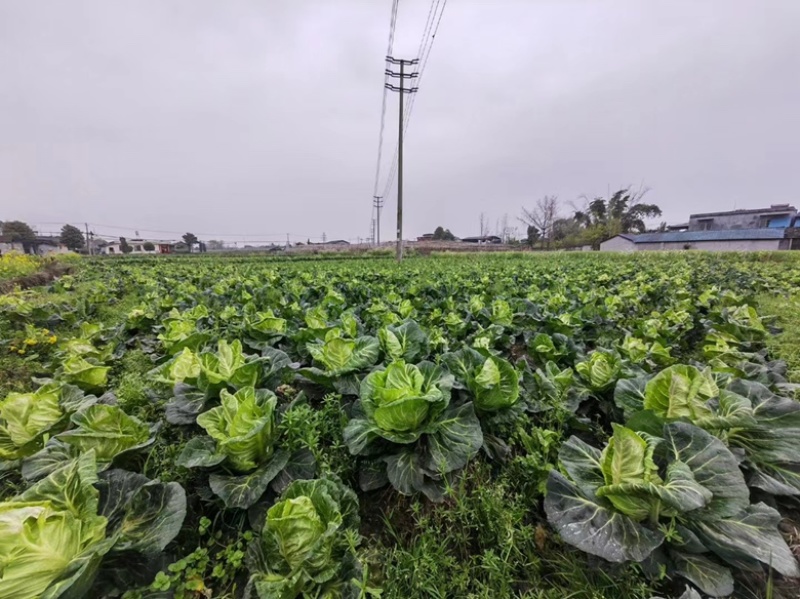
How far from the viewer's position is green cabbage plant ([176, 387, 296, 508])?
1.40m

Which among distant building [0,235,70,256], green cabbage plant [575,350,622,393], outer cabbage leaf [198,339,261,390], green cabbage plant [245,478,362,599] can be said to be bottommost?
green cabbage plant [245,478,362,599]

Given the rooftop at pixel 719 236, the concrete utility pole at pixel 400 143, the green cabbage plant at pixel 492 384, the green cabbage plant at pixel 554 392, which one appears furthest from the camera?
the rooftop at pixel 719 236

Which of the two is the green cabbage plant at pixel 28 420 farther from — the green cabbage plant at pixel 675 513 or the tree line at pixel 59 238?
the tree line at pixel 59 238

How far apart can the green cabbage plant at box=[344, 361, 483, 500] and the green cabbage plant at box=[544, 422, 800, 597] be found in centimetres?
44

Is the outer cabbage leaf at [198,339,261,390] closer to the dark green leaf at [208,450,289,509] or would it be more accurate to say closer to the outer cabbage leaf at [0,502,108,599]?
the dark green leaf at [208,450,289,509]

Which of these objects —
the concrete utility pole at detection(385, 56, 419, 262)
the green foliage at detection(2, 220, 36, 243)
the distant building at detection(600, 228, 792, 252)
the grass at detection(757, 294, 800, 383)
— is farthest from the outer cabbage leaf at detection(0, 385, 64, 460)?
the green foliage at detection(2, 220, 36, 243)

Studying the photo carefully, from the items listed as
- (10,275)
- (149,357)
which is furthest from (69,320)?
(10,275)

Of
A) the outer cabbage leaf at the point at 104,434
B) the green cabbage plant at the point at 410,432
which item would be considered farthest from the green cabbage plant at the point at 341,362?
the outer cabbage leaf at the point at 104,434

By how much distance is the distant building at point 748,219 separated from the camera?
143 ft

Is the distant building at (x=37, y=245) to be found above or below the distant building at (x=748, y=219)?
below

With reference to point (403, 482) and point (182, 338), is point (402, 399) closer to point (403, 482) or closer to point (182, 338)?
point (403, 482)

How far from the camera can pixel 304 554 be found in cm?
115

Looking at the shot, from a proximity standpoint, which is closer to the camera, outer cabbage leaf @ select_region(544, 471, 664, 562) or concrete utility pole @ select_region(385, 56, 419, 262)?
outer cabbage leaf @ select_region(544, 471, 664, 562)

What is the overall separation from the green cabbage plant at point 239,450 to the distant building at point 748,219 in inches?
2471
